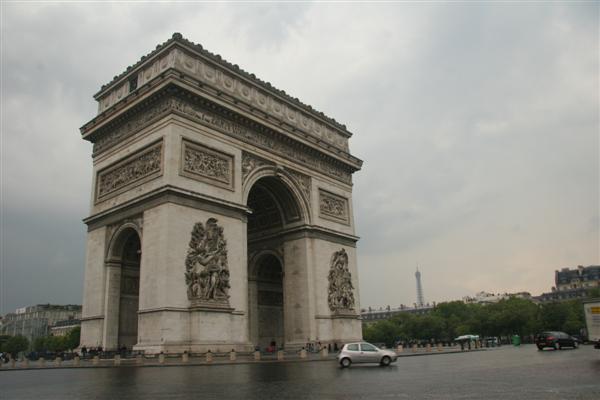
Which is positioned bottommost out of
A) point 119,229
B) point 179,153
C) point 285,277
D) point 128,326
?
point 128,326

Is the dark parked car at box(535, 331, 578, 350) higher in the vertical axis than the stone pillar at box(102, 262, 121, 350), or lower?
lower

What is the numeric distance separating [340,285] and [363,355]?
1519cm

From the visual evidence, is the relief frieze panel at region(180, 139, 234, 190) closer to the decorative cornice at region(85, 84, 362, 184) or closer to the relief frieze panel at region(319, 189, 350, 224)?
the decorative cornice at region(85, 84, 362, 184)

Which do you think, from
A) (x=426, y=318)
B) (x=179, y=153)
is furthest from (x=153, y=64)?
(x=426, y=318)

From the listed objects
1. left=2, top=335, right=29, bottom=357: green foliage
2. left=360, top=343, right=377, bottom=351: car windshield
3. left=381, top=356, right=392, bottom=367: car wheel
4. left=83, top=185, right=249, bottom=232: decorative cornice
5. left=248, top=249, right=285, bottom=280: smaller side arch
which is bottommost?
left=381, top=356, right=392, bottom=367: car wheel

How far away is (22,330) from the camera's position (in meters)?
140

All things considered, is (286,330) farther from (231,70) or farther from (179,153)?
(231,70)

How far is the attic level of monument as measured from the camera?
27547 mm

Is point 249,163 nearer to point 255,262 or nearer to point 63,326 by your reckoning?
point 255,262

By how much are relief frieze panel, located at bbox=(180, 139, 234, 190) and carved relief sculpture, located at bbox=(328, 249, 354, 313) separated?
10075 millimetres

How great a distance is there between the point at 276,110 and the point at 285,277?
35.7ft

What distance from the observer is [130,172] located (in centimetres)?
2823

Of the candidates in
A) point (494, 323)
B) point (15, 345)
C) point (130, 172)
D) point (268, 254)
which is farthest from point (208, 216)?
point (15, 345)

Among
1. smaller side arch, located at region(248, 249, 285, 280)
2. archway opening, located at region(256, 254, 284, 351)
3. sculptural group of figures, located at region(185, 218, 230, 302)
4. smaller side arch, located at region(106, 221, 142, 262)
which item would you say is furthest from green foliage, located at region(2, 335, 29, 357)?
sculptural group of figures, located at region(185, 218, 230, 302)
